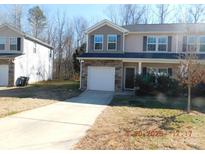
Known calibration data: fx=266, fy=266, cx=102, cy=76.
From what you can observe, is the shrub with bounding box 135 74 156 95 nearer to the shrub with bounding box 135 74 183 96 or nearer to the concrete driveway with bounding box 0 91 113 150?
the shrub with bounding box 135 74 183 96

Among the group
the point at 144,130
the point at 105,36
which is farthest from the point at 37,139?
the point at 105,36

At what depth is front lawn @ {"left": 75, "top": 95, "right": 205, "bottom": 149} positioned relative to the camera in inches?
267

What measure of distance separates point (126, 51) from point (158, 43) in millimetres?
2772

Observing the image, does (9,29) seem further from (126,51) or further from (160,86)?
(160,86)

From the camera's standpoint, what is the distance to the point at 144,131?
8.30m

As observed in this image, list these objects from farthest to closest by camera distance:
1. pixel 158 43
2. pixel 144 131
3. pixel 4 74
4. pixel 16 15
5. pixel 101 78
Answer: pixel 16 15 < pixel 4 74 < pixel 158 43 < pixel 101 78 < pixel 144 131

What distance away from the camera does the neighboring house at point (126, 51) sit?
71.2ft

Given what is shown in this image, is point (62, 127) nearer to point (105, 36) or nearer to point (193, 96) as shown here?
point (193, 96)

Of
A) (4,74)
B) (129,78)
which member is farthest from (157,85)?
(4,74)

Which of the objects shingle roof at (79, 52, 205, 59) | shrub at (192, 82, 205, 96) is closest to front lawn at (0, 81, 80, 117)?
shingle roof at (79, 52, 205, 59)

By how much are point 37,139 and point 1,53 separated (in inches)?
862

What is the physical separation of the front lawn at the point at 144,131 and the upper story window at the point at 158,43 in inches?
447

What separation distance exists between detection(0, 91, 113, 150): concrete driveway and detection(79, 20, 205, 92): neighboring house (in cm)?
1026

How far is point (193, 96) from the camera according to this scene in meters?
19.1
